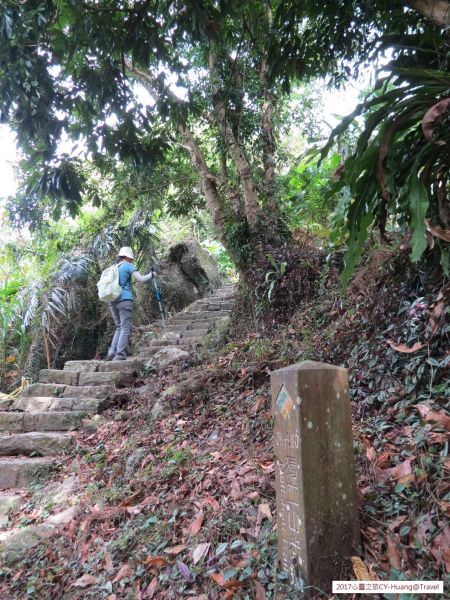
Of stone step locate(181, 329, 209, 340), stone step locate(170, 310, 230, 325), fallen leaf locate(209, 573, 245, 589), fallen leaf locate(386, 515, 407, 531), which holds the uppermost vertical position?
stone step locate(170, 310, 230, 325)

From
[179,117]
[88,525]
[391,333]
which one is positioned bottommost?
[88,525]

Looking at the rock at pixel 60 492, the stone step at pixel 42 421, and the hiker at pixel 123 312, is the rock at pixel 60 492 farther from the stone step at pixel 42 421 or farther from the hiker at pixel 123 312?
the hiker at pixel 123 312

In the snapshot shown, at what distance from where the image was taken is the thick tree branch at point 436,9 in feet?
9.29

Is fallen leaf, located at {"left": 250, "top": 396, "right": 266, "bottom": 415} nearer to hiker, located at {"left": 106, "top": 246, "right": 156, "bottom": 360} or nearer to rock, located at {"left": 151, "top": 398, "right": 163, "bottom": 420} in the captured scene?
rock, located at {"left": 151, "top": 398, "right": 163, "bottom": 420}

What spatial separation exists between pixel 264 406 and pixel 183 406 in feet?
4.03

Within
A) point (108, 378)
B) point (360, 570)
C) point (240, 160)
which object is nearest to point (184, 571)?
point (360, 570)

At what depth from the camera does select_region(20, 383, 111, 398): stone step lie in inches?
238

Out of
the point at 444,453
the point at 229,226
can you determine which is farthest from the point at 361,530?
the point at 229,226

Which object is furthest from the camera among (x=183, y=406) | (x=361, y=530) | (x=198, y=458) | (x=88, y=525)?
(x=183, y=406)

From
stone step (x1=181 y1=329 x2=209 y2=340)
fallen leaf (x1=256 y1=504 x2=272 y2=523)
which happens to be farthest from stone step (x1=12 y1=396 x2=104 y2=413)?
fallen leaf (x1=256 y1=504 x2=272 y2=523)

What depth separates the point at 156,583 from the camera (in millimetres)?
2479

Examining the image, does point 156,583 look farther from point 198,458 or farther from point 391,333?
point 391,333

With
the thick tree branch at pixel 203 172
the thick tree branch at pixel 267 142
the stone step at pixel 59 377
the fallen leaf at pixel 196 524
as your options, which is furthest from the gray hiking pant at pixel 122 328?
the fallen leaf at pixel 196 524

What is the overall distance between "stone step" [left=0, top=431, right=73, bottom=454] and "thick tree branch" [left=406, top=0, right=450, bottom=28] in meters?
5.32
